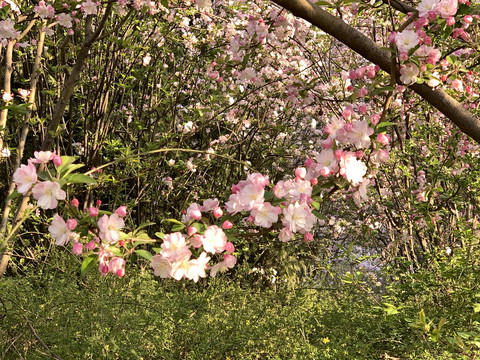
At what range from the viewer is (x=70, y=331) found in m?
2.97

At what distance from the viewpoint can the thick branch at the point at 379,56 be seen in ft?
5.57

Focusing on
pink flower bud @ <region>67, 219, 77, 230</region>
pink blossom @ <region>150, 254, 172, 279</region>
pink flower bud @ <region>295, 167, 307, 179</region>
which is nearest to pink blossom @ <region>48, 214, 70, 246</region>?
pink flower bud @ <region>67, 219, 77, 230</region>

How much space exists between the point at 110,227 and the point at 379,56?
110cm

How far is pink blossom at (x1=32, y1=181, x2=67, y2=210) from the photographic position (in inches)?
49.2

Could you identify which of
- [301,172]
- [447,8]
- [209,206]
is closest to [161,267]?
[209,206]

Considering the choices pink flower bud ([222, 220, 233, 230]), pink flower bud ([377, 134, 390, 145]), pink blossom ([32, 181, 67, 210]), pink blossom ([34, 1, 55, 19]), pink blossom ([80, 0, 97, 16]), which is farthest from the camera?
pink blossom ([80, 0, 97, 16])

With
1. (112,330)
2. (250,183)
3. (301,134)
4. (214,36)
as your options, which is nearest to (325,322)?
(112,330)

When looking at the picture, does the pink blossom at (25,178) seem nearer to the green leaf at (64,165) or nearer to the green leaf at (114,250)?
the green leaf at (64,165)

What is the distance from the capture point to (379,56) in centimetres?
174

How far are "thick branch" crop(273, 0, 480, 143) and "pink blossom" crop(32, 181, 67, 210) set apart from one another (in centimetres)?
99

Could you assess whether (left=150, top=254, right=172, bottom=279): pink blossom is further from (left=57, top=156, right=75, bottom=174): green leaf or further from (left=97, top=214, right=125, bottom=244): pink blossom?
(left=57, top=156, right=75, bottom=174): green leaf

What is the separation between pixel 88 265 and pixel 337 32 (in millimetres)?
1157

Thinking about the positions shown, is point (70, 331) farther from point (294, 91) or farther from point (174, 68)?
point (174, 68)

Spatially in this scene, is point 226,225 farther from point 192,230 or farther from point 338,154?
point 338,154
